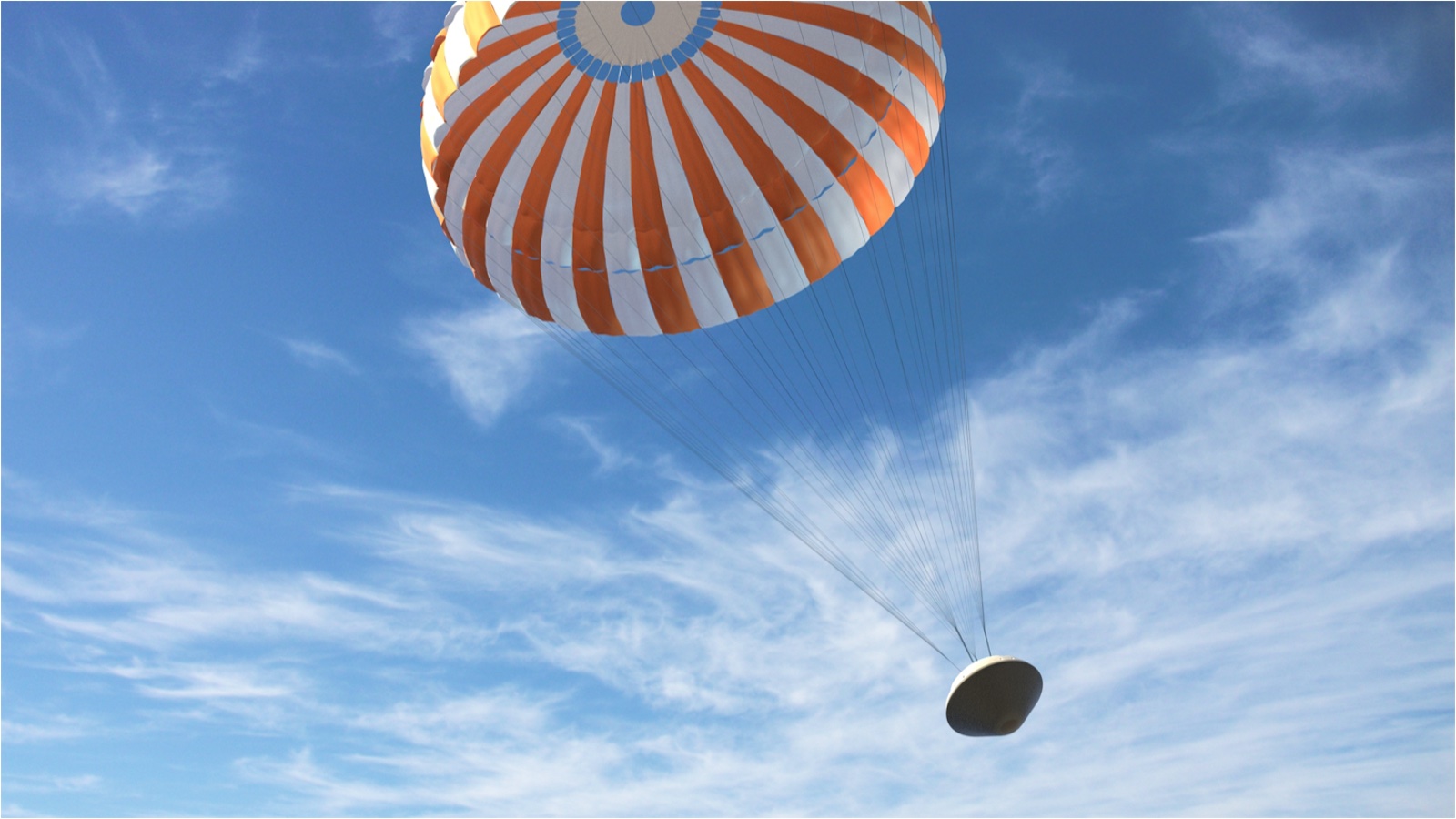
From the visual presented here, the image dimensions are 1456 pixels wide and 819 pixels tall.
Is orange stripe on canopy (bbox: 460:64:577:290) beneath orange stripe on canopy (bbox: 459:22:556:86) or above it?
beneath

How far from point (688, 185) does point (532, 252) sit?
1976 mm

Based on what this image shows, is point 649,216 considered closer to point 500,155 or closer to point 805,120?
point 500,155

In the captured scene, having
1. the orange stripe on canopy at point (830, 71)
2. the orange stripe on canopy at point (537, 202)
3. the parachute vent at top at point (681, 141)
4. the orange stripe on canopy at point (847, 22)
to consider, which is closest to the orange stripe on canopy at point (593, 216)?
the parachute vent at top at point (681, 141)

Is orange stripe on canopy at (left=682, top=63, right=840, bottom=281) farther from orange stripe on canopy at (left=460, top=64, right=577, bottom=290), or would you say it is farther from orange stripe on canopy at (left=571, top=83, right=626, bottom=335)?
orange stripe on canopy at (left=460, top=64, right=577, bottom=290)

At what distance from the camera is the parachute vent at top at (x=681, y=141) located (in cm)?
989

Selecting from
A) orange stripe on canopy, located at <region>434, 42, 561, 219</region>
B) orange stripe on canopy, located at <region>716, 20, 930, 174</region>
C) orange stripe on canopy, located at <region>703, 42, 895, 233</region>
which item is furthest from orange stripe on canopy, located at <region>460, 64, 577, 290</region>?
orange stripe on canopy, located at <region>716, 20, 930, 174</region>

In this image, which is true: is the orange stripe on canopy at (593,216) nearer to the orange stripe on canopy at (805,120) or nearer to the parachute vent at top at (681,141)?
the parachute vent at top at (681,141)

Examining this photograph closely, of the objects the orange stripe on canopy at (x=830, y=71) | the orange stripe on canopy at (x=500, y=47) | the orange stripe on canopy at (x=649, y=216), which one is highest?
the orange stripe on canopy at (x=500, y=47)

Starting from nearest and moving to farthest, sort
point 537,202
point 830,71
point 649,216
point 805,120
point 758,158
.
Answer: point 830,71 → point 805,120 → point 758,158 → point 649,216 → point 537,202

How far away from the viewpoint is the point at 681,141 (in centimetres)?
1032

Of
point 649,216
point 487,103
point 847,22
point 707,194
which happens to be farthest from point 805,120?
point 487,103

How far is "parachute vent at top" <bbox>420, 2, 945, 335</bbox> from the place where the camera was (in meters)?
9.89

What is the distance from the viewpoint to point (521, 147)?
1041cm

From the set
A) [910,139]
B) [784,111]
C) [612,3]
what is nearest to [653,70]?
[612,3]
